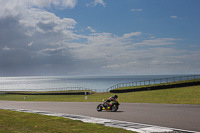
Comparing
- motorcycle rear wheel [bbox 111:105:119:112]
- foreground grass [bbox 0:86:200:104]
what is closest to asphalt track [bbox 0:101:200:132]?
motorcycle rear wheel [bbox 111:105:119:112]

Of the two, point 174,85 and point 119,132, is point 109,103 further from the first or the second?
point 174,85

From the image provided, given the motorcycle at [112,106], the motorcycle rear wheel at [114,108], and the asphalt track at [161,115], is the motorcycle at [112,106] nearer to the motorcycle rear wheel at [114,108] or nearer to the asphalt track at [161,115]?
the motorcycle rear wheel at [114,108]

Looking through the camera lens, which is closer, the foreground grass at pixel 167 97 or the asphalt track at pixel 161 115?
the asphalt track at pixel 161 115

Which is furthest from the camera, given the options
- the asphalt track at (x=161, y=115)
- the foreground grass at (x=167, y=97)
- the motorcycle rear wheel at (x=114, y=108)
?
the foreground grass at (x=167, y=97)

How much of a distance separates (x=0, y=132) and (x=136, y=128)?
228 inches

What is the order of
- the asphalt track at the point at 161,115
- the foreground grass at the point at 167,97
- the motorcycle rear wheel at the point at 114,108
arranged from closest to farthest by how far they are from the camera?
the asphalt track at the point at 161,115 < the motorcycle rear wheel at the point at 114,108 < the foreground grass at the point at 167,97

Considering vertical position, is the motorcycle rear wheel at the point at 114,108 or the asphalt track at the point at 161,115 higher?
the motorcycle rear wheel at the point at 114,108

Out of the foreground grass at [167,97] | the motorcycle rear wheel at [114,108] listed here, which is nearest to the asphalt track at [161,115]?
the motorcycle rear wheel at [114,108]

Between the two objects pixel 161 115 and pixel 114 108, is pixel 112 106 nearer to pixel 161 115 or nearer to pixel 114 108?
pixel 114 108

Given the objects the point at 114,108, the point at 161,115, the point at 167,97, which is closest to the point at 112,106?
the point at 114,108

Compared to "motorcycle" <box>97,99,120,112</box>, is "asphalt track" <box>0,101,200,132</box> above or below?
below

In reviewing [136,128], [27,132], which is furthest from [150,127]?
[27,132]

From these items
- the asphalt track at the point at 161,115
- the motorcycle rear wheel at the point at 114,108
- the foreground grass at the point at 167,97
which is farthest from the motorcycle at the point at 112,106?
the foreground grass at the point at 167,97

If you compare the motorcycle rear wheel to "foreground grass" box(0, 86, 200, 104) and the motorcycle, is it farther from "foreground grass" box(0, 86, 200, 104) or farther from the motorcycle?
"foreground grass" box(0, 86, 200, 104)
